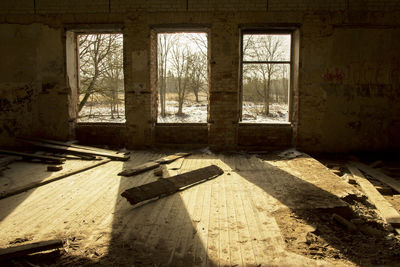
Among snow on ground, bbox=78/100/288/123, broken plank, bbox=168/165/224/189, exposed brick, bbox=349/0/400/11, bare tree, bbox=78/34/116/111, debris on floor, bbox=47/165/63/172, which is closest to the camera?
broken plank, bbox=168/165/224/189

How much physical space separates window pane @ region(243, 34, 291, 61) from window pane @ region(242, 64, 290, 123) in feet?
0.61

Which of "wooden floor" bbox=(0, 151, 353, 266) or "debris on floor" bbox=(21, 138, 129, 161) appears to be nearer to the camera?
"wooden floor" bbox=(0, 151, 353, 266)

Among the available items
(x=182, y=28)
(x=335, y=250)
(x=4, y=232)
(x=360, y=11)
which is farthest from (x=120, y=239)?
(x=360, y=11)

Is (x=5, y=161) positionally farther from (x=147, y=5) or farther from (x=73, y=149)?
(x=147, y=5)

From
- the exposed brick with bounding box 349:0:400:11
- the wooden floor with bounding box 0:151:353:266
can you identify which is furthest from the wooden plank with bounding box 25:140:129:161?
the exposed brick with bounding box 349:0:400:11

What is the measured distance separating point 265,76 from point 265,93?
41 centimetres

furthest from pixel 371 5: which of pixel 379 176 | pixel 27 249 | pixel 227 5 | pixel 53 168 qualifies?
pixel 27 249

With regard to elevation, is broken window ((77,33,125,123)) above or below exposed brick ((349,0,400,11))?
below

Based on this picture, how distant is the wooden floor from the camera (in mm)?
2693

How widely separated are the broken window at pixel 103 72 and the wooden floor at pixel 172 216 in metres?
4.74

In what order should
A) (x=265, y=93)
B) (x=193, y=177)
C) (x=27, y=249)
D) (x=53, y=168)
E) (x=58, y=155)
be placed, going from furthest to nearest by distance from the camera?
(x=265, y=93) → (x=58, y=155) → (x=53, y=168) → (x=193, y=177) → (x=27, y=249)

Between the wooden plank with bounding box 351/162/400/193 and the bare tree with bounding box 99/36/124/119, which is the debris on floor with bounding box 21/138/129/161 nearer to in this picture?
the bare tree with bounding box 99/36/124/119

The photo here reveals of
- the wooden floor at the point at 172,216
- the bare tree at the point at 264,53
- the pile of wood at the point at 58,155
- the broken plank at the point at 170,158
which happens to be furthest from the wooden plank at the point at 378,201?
the pile of wood at the point at 58,155

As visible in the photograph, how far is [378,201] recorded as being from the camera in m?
4.25
